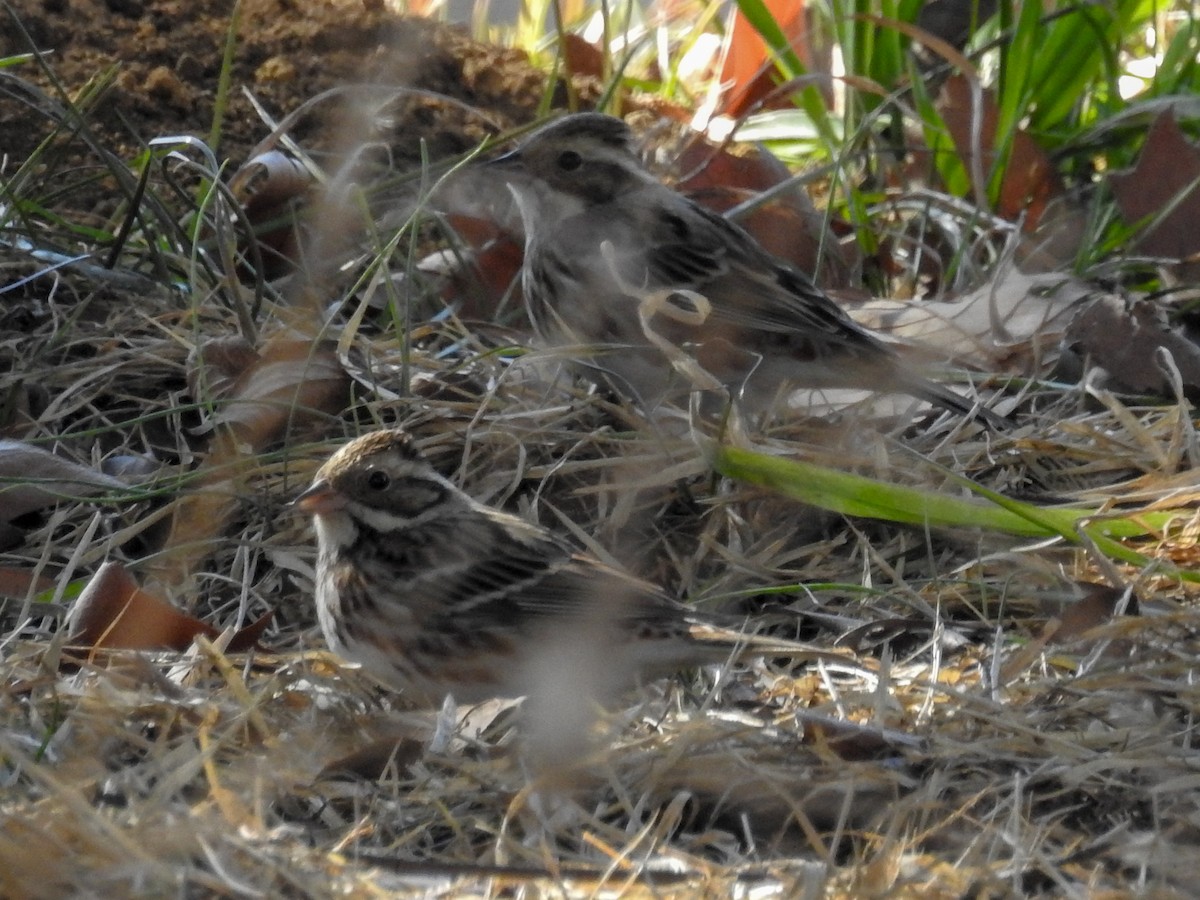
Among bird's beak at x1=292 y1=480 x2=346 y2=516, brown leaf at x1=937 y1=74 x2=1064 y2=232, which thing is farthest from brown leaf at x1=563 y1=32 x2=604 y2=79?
bird's beak at x1=292 y1=480 x2=346 y2=516

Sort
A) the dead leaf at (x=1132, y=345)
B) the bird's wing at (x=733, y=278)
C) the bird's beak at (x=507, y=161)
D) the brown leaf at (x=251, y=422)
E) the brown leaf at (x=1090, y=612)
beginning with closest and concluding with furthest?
the brown leaf at (x=1090, y=612)
the brown leaf at (x=251, y=422)
the dead leaf at (x=1132, y=345)
the bird's wing at (x=733, y=278)
the bird's beak at (x=507, y=161)

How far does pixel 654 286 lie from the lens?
5.05 metres

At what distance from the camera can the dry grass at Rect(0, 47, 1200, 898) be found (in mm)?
2699

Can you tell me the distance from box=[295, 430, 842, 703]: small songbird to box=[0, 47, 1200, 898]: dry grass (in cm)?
10

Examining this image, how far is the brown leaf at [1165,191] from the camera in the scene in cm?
560

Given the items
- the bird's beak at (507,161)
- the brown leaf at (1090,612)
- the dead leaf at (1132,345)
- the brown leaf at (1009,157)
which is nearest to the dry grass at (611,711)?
the brown leaf at (1090,612)

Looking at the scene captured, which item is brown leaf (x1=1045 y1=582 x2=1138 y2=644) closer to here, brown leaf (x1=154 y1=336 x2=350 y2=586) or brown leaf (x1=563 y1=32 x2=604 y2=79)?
brown leaf (x1=154 y1=336 x2=350 y2=586)

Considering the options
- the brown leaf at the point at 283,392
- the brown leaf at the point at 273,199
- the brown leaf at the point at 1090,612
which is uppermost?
the brown leaf at the point at 273,199

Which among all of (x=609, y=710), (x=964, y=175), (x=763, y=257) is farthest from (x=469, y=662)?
(x=964, y=175)

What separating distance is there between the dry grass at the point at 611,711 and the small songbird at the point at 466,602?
0.10m

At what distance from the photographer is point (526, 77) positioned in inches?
251

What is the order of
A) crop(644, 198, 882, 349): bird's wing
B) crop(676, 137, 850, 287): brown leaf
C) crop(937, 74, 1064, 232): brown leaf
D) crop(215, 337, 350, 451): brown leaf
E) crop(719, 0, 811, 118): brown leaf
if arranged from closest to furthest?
1. crop(215, 337, 350, 451): brown leaf
2. crop(644, 198, 882, 349): bird's wing
3. crop(676, 137, 850, 287): brown leaf
4. crop(937, 74, 1064, 232): brown leaf
5. crop(719, 0, 811, 118): brown leaf

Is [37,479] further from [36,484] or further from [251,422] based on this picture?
[251,422]

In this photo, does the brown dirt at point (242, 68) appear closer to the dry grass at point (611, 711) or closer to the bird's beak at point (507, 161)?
the bird's beak at point (507, 161)
